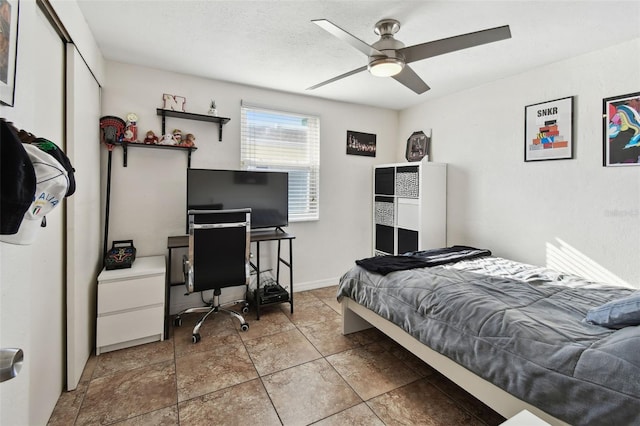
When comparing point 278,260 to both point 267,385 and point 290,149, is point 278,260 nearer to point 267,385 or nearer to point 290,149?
point 290,149

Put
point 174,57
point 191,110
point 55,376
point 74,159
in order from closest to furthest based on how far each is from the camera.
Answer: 1. point 55,376
2. point 74,159
3. point 174,57
4. point 191,110

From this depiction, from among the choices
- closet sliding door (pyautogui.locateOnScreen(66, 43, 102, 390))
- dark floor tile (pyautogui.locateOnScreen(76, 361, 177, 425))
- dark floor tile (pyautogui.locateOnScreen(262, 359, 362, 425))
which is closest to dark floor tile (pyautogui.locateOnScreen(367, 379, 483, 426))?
dark floor tile (pyautogui.locateOnScreen(262, 359, 362, 425))

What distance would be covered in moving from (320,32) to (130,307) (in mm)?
2618

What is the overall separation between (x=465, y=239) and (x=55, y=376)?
12.5ft

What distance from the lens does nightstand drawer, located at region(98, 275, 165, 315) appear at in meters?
2.32

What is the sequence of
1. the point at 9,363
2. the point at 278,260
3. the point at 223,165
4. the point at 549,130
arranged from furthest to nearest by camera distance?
the point at 278,260 → the point at 223,165 → the point at 549,130 → the point at 9,363

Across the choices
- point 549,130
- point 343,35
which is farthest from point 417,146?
point 343,35

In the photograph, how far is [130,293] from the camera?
2408mm

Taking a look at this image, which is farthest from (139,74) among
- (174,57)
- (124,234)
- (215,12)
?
(124,234)

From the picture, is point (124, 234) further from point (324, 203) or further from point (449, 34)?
point (449, 34)

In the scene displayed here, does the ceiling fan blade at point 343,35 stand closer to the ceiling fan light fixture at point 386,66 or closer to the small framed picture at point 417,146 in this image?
the ceiling fan light fixture at point 386,66

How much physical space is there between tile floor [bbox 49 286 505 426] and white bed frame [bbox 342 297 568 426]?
0.26 m

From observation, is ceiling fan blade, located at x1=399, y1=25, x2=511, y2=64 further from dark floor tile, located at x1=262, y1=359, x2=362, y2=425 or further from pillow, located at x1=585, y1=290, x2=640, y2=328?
dark floor tile, located at x1=262, y1=359, x2=362, y2=425

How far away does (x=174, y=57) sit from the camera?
2.68 m
